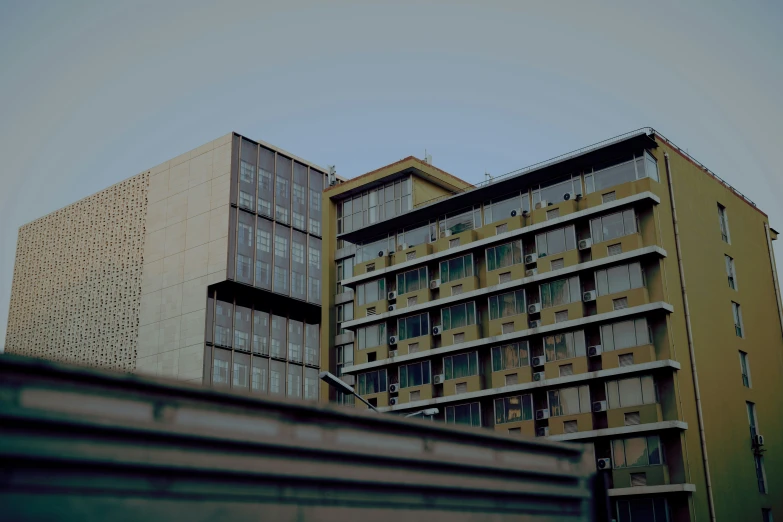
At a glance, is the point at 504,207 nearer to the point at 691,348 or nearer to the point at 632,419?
the point at 691,348

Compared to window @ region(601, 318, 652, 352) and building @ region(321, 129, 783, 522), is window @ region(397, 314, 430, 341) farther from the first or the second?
window @ region(601, 318, 652, 352)

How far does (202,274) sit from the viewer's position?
78875mm

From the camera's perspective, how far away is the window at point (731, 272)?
48.2 meters

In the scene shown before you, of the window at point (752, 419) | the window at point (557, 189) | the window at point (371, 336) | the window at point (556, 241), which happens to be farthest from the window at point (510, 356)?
the window at point (752, 419)

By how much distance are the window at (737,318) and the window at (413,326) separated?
17153mm

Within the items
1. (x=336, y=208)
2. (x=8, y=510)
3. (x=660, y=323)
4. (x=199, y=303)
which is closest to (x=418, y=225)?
(x=336, y=208)

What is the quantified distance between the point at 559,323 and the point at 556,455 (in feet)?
101

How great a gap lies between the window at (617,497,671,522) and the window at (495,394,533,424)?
22.1ft

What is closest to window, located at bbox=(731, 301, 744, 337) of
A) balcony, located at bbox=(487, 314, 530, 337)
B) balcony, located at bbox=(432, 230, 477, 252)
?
balcony, located at bbox=(487, 314, 530, 337)

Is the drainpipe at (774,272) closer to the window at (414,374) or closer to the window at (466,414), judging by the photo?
the window at (466,414)

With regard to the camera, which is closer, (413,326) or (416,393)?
(416,393)

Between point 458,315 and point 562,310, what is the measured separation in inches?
275

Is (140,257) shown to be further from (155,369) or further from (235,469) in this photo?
(235,469)

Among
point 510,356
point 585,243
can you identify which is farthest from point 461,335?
point 585,243
